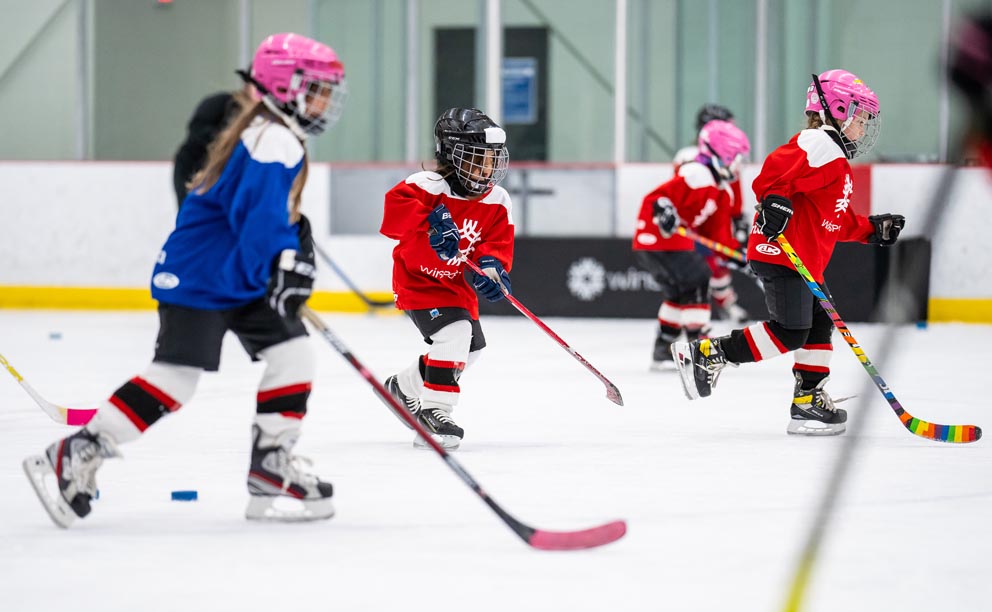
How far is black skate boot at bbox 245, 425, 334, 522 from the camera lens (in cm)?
237

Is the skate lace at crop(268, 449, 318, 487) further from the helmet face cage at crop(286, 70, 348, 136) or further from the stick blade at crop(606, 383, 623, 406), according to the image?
the stick blade at crop(606, 383, 623, 406)

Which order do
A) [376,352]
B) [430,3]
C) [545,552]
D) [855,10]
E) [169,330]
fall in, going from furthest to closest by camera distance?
[430,3] → [855,10] → [376,352] → [169,330] → [545,552]

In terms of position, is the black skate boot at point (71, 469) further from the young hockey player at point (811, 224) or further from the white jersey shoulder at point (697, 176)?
the white jersey shoulder at point (697, 176)

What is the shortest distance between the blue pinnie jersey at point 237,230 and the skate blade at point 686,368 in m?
1.73

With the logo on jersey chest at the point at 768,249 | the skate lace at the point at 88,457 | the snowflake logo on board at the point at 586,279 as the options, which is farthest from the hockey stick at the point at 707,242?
the skate lace at the point at 88,457

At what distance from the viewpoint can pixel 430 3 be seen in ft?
32.4

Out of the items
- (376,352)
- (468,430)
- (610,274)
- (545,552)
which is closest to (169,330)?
(545,552)

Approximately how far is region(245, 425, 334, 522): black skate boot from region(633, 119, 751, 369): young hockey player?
2985mm

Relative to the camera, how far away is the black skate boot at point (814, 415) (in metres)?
3.55


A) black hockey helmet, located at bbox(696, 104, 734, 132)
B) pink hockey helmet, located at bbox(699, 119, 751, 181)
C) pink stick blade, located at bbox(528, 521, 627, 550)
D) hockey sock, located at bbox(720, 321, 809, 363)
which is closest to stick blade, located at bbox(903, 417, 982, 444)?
hockey sock, located at bbox(720, 321, 809, 363)

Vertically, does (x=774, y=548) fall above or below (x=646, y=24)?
below

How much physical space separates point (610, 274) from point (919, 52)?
292 centimetres

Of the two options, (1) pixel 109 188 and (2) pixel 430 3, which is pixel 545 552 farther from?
(2) pixel 430 3

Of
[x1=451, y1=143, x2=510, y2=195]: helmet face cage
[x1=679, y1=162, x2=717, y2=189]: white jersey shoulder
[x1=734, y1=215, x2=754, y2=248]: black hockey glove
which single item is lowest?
[x1=734, y1=215, x2=754, y2=248]: black hockey glove
